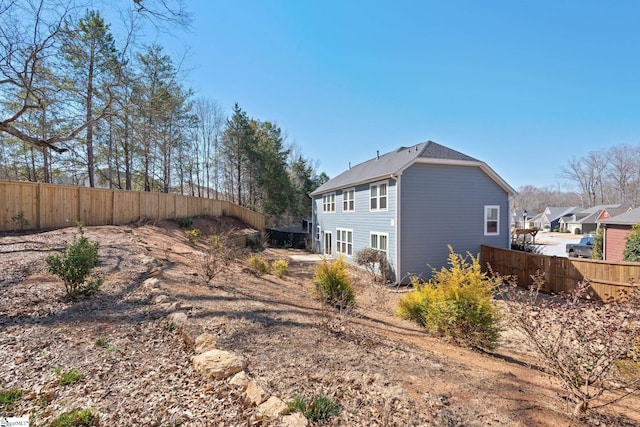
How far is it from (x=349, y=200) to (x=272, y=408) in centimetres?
1439

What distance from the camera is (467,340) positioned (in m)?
4.86

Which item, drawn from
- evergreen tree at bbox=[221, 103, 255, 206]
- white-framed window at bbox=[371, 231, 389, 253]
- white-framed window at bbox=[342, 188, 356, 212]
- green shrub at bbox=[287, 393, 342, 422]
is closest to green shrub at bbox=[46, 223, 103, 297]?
green shrub at bbox=[287, 393, 342, 422]

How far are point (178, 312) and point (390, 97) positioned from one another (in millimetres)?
12819

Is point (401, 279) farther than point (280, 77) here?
No

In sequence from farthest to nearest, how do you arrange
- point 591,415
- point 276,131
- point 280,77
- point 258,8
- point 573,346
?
point 276,131, point 280,77, point 258,8, point 573,346, point 591,415

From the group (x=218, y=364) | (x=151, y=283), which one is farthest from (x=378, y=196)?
(x=218, y=364)

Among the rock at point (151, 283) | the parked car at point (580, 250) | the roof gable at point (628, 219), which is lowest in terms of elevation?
Answer: the parked car at point (580, 250)

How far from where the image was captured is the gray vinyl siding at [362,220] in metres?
12.0

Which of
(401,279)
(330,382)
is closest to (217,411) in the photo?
(330,382)

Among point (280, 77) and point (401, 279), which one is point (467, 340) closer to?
point (401, 279)

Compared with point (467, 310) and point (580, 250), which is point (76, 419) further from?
point (580, 250)

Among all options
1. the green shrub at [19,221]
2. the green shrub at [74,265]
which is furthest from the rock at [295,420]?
the green shrub at [19,221]

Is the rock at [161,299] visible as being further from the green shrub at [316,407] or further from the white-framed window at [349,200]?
the white-framed window at [349,200]

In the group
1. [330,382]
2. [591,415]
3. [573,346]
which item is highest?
[573,346]
